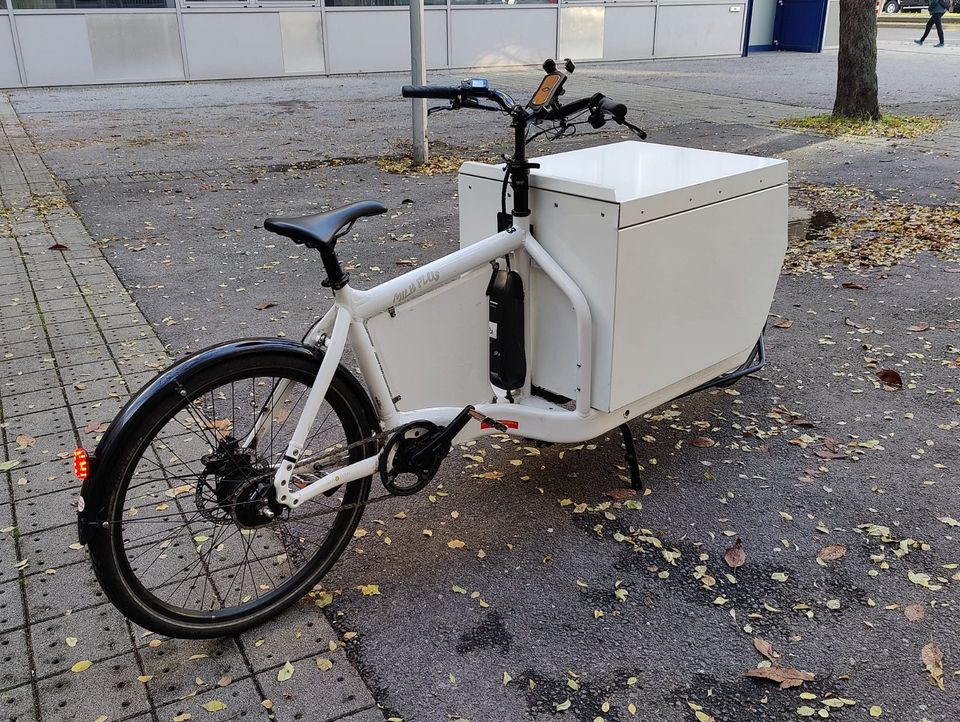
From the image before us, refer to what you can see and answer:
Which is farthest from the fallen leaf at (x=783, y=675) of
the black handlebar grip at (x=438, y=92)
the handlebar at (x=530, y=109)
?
the black handlebar grip at (x=438, y=92)

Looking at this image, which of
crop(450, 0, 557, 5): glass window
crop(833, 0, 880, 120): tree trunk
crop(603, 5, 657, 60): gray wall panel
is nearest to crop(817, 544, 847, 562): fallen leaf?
crop(833, 0, 880, 120): tree trunk

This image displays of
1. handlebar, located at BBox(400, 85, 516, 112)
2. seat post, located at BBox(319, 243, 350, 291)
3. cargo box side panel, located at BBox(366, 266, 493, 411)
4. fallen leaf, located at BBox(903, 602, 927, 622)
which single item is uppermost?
handlebar, located at BBox(400, 85, 516, 112)

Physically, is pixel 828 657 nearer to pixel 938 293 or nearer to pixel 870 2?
pixel 938 293

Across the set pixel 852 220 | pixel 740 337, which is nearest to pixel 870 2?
pixel 852 220

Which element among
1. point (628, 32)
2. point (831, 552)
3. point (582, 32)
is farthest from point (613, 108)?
point (628, 32)

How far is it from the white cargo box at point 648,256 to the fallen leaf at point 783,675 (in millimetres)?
1009

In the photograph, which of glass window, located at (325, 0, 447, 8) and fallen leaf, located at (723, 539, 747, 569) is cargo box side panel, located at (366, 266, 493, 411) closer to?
fallen leaf, located at (723, 539, 747, 569)

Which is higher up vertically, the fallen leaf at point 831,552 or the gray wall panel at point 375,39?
the gray wall panel at point 375,39

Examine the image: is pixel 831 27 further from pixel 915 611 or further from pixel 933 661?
pixel 933 661

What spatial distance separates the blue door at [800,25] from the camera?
21469 mm

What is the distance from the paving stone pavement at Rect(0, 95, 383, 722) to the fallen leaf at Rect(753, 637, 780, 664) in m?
1.19

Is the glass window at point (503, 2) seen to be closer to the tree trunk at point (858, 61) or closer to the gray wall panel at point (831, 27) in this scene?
the gray wall panel at point (831, 27)

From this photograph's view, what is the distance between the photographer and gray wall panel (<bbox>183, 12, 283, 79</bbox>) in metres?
17.0

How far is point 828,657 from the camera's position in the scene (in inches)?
102
